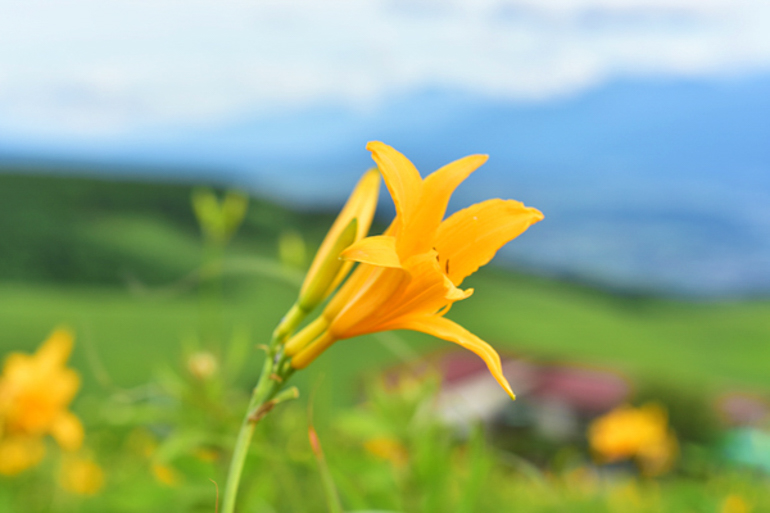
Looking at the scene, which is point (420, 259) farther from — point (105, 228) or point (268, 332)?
point (105, 228)

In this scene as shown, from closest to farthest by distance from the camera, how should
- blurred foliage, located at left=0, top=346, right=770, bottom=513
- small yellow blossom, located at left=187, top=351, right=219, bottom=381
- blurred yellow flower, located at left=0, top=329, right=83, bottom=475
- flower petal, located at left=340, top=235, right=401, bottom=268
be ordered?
flower petal, located at left=340, top=235, right=401, bottom=268, blurred foliage, located at left=0, top=346, right=770, bottom=513, small yellow blossom, located at left=187, top=351, right=219, bottom=381, blurred yellow flower, located at left=0, top=329, right=83, bottom=475

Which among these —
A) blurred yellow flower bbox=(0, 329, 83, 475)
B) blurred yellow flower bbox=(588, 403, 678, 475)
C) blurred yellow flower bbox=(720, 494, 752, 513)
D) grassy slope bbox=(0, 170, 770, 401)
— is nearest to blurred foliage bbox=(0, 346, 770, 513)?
blurred yellow flower bbox=(720, 494, 752, 513)

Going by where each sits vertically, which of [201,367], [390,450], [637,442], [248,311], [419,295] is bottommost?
[248,311]

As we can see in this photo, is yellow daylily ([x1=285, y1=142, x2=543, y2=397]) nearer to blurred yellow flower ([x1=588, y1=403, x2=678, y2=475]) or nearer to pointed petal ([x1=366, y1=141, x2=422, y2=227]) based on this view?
pointed petal ([x1=366, y1=141, x2=422, y2=227])

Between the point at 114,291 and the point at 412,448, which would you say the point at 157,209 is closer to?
the point at 114,291

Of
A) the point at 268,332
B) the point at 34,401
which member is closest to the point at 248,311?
the point at 268,332

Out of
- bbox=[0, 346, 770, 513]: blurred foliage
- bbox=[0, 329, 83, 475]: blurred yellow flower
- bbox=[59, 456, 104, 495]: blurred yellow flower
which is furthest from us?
bbox=[59, 456, 104, 495]: blurred yellow flower

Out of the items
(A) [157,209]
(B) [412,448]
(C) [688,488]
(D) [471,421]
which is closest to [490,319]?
(C) [688,488]

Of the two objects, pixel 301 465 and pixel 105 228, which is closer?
pixel 301 465
